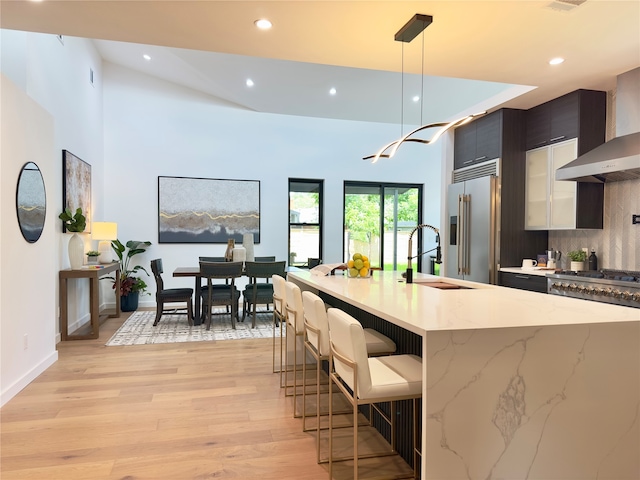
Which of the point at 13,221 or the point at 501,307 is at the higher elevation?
the point at 13,221

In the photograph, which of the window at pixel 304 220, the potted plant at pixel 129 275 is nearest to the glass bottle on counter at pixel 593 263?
the window at pixel 304 220

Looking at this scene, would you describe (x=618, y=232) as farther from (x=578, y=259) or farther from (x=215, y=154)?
(x=215, y=154)

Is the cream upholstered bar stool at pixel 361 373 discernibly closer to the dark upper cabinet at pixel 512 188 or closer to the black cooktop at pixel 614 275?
the black cooktop at pixel 614 275

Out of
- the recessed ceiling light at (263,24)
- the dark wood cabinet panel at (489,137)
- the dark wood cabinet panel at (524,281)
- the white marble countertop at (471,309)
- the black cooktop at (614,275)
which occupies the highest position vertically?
the recessed ceiling light at (263,24)

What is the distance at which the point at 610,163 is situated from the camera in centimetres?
351

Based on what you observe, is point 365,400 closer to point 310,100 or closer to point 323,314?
point 323,314

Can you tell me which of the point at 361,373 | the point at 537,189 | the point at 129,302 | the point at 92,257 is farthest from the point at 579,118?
the point at 129,302

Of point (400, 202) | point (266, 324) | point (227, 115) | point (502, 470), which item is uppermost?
point (227, 115)

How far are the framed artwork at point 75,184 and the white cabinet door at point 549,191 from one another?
5685 millimetres

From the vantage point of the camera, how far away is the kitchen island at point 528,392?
1492 mm

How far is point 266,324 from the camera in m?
5.89

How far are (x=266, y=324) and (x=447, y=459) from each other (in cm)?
458

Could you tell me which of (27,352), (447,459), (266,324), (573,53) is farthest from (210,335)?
(573,53)

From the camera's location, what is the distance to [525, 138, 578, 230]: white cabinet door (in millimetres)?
4301
